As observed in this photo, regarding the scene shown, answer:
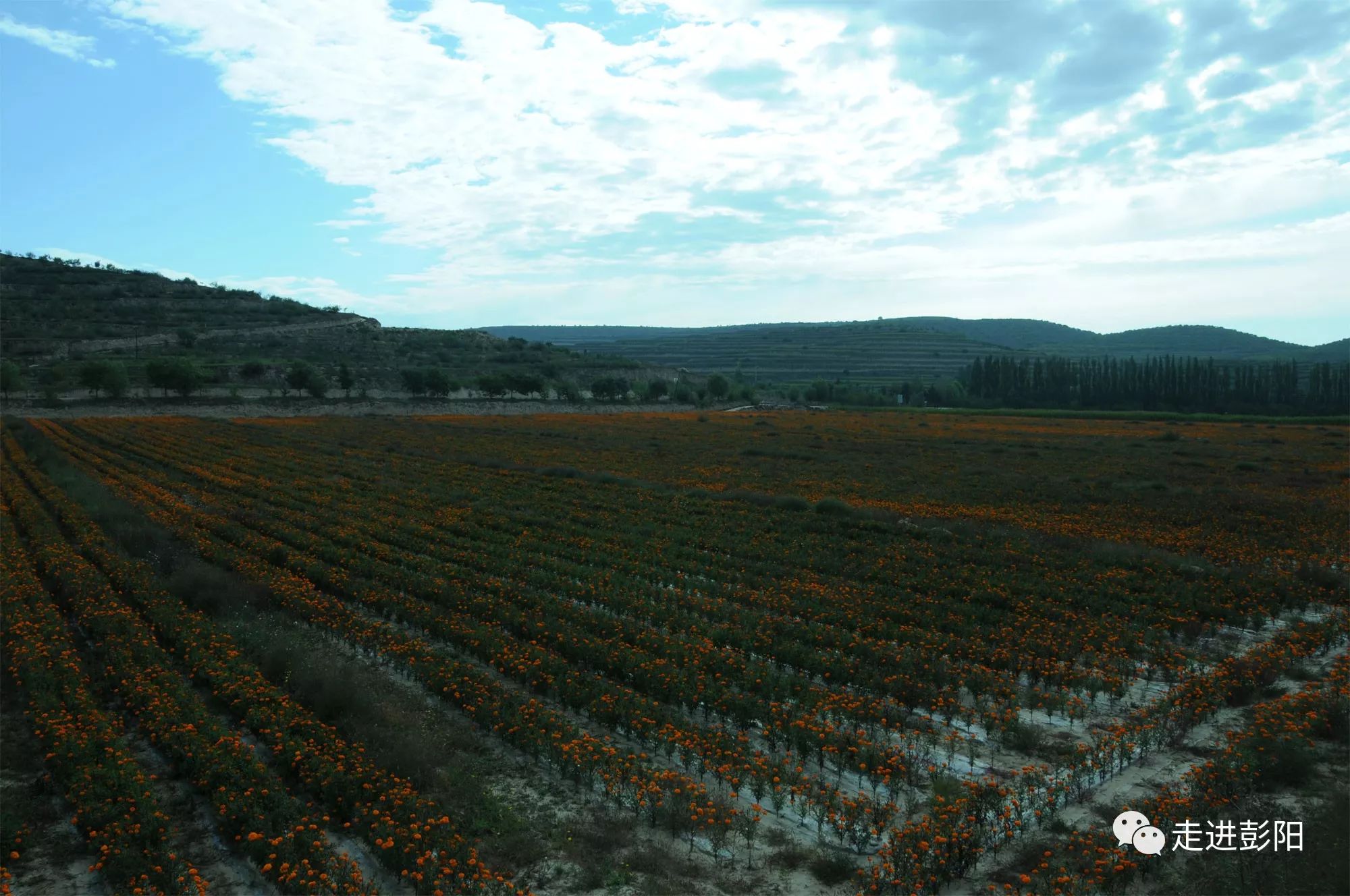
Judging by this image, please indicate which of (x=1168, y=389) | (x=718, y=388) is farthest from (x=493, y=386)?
(x=1168, y=389)

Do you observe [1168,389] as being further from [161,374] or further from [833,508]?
[161,374]

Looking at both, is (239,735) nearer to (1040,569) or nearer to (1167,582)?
(1040,569)

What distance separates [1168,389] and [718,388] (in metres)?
60.2

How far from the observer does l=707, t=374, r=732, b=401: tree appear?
117 meters

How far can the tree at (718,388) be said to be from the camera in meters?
117

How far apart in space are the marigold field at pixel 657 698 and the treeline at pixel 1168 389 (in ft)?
314

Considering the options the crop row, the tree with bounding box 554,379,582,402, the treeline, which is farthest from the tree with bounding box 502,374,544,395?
the crop row

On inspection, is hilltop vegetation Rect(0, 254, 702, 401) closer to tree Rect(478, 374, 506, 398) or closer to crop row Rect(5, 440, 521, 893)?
tree Rect(478, 374, 506, 398)

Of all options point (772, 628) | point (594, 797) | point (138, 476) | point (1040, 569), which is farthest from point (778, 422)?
point (594, 797)

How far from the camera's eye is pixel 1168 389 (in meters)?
110

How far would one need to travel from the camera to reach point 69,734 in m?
8.45

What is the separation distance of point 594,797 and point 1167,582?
12.4 m

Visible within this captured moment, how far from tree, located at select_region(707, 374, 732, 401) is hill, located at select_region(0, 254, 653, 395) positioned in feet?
60.8

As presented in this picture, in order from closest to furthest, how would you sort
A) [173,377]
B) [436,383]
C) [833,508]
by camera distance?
[833,508]
[173,377]
[436,383]
